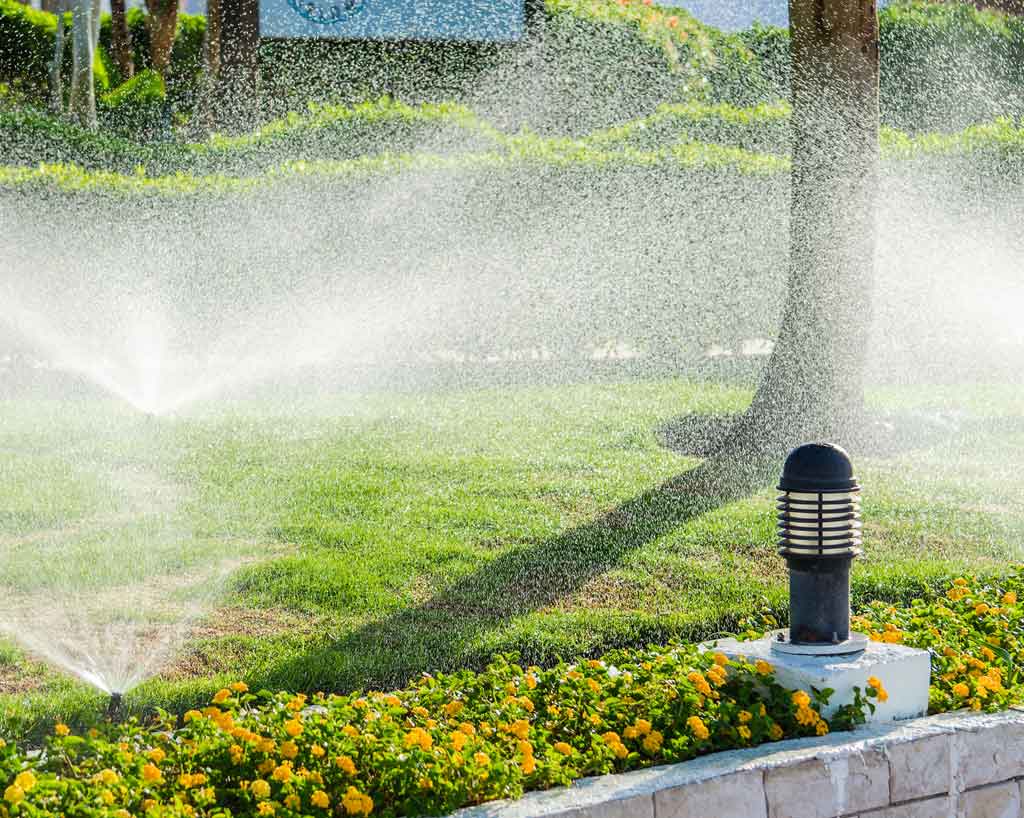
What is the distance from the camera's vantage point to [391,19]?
17.7 meters

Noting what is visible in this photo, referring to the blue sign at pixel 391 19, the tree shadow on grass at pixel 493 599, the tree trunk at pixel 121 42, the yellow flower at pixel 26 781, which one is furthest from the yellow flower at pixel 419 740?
the tree trunk at pixel 121 42

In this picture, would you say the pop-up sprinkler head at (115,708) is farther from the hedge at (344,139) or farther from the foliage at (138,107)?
the foliage at (138,107)

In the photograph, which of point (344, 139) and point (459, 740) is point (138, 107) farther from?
point (459, 740)

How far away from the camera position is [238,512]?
19.6 ft

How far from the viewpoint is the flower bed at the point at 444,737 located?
9.21 ft

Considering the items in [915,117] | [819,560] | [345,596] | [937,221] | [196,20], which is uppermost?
[196,20]

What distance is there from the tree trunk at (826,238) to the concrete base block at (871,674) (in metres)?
3.95

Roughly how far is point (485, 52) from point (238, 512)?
13.0m

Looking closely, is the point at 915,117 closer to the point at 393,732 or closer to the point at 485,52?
the point at 485,52

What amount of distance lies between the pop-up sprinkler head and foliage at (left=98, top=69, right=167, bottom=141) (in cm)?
1688

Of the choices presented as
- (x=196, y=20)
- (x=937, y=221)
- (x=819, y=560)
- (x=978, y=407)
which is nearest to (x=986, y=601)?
(x=819, y=560)

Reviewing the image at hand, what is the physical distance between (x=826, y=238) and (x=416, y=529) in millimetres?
3085

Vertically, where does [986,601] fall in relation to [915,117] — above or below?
below

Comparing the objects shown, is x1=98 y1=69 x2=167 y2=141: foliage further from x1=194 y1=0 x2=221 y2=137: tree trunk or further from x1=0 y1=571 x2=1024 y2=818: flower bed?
x1=0 y1=571 x2=1024 y2=818: flower bed
